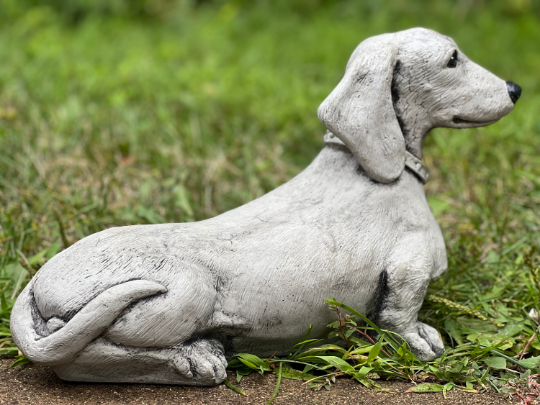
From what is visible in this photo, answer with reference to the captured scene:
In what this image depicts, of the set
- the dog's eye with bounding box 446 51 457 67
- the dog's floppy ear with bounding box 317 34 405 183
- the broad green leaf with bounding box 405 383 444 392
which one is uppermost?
Answer: the dog's eye with bounding box 446 51 457 67

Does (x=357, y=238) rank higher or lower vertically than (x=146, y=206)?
higher

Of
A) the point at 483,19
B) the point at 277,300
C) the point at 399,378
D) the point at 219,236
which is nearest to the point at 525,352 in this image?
the point at 399,378

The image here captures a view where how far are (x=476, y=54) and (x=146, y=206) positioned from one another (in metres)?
4.75

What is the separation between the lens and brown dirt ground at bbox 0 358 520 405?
2.23m

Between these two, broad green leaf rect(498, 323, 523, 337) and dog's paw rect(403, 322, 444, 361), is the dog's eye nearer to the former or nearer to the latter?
dog's paw rect(403, 322, 444, 361)

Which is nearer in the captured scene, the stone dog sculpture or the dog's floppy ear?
the stone dog sculpture

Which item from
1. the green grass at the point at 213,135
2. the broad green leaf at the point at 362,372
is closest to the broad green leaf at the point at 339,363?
the broad green leaf at the point at 362,372

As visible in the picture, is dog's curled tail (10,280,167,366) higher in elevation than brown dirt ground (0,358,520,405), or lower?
higher

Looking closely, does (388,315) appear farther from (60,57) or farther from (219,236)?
(60,57)

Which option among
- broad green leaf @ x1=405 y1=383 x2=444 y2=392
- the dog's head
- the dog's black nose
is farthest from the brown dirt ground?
the dog's black nose

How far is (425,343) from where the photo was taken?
2.52 meters

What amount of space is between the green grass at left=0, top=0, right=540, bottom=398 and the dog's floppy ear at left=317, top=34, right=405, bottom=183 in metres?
0.90

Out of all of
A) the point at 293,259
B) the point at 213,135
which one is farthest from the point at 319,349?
the point at 213,135

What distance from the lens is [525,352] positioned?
2.70 meters
